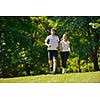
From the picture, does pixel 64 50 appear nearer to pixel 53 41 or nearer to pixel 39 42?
pixel 53 41

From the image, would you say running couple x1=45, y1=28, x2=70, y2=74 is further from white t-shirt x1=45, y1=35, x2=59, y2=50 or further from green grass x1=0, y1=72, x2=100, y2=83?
green grass x1=0, y1=72, x2=100, y2=83

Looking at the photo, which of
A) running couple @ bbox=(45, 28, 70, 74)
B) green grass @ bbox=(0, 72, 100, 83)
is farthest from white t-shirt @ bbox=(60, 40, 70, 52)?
green grass @ bbox=(0, 72, 100, 83)

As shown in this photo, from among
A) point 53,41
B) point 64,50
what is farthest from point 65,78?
point 53,41

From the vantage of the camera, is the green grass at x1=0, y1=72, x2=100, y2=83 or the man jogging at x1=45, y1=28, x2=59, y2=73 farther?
the man jogging at x1=45, y1=28, x2=59, y2=73

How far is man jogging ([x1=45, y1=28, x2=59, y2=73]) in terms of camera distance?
305 inches

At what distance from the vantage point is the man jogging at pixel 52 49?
7742 millimetres

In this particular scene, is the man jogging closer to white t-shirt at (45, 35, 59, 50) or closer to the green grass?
white t-shirt at (45, 35, 59, 50)

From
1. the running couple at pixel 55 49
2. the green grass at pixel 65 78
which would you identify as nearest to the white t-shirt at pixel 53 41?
the running couple at pixel 55 49

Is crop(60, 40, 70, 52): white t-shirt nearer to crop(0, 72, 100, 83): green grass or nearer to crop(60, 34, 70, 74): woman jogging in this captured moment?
crop(60, 34, 70, 74): woman jogging

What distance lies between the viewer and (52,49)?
7773 millimetres

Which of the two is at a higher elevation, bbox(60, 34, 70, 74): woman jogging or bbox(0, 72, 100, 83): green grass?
bbox(60, 34, 70, 74): woman jogging

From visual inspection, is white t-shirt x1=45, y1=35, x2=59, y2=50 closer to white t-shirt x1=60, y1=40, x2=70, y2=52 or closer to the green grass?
white t-shirt x1=60, y1=40, x2=70, y2=52

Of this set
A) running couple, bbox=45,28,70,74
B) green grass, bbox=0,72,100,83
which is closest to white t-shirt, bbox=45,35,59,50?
running couple, bbox=45,28,70,74
